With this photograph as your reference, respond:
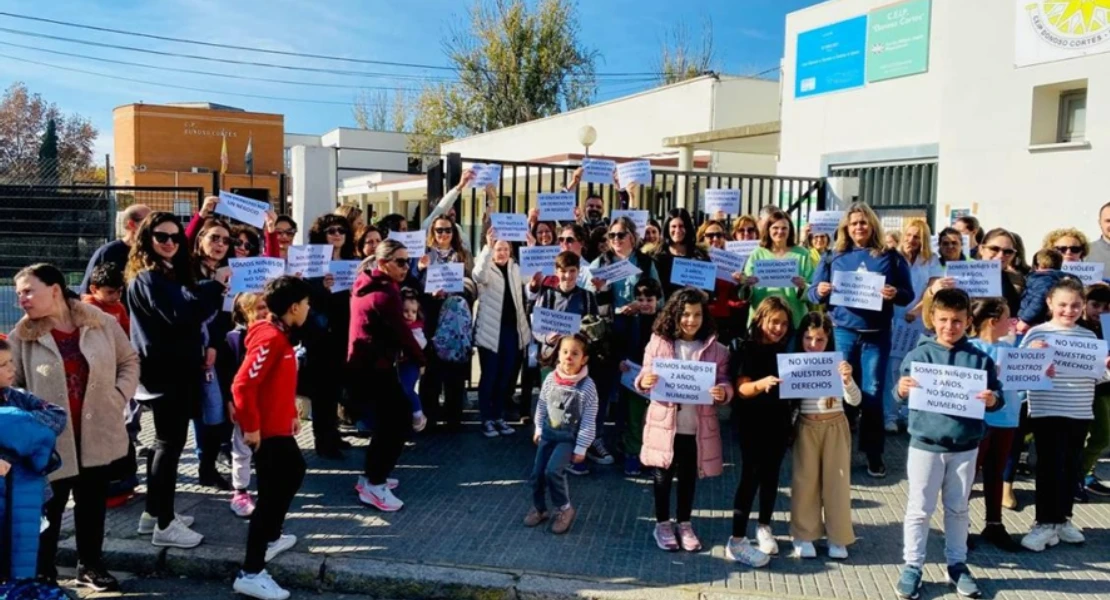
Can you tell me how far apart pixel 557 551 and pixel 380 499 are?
4.55ft

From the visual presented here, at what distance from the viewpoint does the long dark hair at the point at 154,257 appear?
4867mm

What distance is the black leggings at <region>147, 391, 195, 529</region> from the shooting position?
15.9 ft

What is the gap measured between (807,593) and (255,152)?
55520 millimetres

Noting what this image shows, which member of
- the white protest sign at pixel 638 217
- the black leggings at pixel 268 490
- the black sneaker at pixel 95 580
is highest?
the white protest sign at pixel 638 217

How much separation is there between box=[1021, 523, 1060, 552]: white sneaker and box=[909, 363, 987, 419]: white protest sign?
1.31 meters

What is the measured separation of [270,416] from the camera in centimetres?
442

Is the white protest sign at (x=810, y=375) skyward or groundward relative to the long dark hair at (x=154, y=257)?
groundward

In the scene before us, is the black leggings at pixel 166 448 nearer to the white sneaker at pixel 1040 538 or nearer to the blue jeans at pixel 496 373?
the blue jeans at pixel 496 373

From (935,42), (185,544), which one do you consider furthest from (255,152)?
(185,544)

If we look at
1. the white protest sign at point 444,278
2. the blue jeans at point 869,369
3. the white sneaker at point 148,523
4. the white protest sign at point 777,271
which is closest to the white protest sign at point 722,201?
the white protest sign at point 777,271

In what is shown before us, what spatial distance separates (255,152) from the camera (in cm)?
5425

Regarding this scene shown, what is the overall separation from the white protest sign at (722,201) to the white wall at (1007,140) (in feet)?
13.6

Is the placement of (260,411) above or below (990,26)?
below

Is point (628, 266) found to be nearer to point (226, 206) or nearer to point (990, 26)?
point (226, 206)
